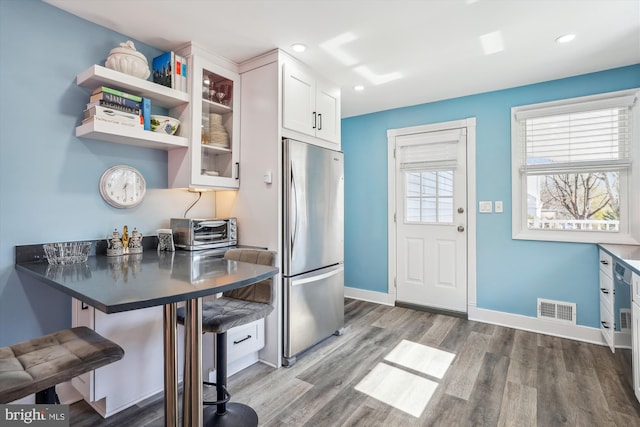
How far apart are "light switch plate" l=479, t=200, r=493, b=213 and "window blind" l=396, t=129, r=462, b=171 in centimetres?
48

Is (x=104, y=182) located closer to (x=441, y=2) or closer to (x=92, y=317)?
(x=92, y=317)

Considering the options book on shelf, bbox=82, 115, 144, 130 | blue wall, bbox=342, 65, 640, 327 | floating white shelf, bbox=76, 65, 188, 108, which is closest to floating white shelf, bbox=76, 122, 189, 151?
book on shelf, bbox=82, 115, 144, 130

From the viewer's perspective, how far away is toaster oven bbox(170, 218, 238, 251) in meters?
2.30

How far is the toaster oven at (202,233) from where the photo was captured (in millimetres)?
2297

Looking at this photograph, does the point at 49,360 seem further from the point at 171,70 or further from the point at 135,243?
the point at 171,70

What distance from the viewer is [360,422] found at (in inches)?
69.8

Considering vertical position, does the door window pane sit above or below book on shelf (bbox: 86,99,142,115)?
below

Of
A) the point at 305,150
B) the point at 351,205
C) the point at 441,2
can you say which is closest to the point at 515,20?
the point at 441,2

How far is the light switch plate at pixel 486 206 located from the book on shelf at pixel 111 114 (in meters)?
3.14

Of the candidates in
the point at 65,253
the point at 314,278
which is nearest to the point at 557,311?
the point at 314,278

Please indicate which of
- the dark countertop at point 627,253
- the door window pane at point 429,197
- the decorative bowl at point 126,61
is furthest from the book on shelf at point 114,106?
the dark countertop at point 627,253

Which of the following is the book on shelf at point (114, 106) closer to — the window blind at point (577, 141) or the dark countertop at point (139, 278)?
the dark countertop at point (139, 278)

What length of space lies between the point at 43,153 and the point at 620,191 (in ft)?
14.0

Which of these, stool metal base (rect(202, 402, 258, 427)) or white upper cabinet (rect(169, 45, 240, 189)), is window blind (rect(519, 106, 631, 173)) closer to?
white upper cabinet (rect(169, 45, 240, 189))
